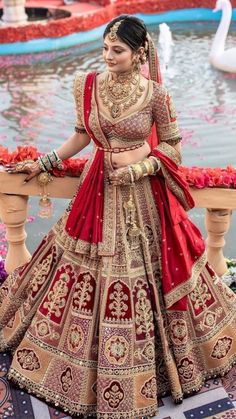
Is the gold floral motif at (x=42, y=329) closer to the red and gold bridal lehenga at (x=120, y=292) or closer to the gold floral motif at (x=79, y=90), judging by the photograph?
the red and gold bridal lehenga at (x=120, y=292)

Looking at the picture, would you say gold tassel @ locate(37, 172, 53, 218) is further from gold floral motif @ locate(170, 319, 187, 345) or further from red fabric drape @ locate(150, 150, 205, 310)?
gold floral motif @ locate(170, 319, 187, 345)

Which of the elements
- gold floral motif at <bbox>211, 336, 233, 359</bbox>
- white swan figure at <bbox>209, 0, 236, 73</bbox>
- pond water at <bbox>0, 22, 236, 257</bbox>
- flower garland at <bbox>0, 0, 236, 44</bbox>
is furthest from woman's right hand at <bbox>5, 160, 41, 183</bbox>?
flower garland at <bbox>0, 0, 236, 44</bbox>

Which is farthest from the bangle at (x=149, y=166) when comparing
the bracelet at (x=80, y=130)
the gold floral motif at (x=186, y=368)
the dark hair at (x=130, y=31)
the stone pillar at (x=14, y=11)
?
the stone pillar at (x=14, y=11)

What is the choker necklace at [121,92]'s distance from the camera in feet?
8.13

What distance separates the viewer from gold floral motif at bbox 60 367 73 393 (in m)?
2.70

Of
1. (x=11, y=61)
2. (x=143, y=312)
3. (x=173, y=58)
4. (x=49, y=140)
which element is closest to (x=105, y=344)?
(x=143, y=312)

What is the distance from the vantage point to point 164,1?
1358 cm

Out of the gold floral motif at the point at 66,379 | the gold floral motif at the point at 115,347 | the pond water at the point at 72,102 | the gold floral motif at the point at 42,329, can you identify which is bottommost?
the pond water at the point at 72,102

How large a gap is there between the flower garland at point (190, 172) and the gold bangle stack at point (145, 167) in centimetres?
35

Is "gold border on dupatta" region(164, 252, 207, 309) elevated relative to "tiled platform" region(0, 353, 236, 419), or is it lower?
elevated

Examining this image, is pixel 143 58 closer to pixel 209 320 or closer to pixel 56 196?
pixel 56 196

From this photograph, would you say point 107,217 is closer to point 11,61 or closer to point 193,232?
point 193,232

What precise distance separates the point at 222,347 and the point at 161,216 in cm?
79

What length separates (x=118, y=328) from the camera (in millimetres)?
2602
